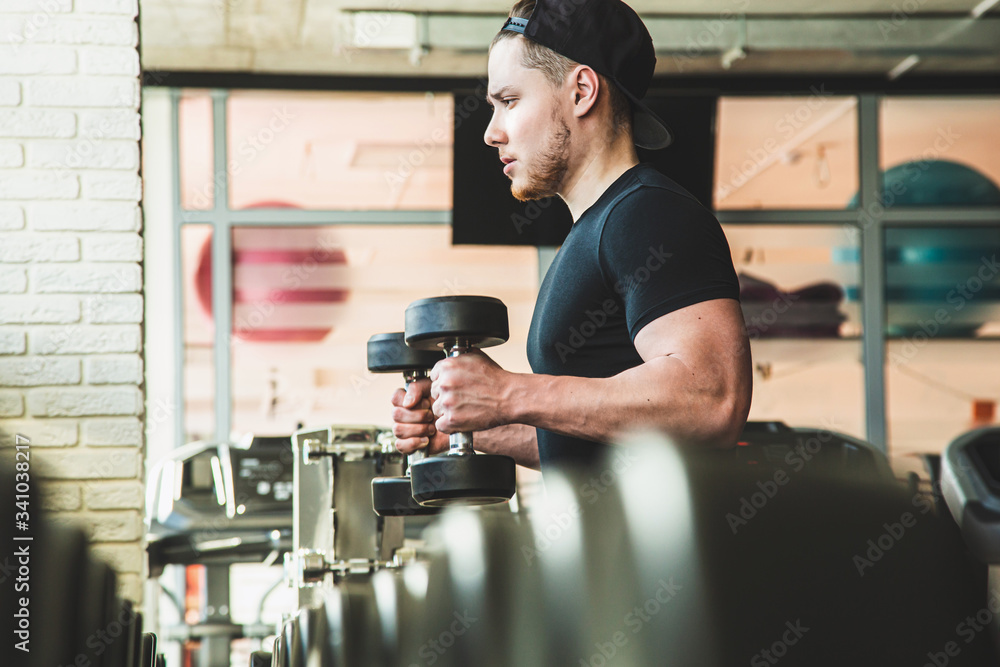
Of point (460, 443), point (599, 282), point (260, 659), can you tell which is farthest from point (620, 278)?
point (260, 659)

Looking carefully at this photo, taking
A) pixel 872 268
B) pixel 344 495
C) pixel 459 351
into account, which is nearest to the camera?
pixel 459 351

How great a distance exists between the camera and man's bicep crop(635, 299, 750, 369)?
1.08m

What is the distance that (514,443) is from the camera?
60.8 inches

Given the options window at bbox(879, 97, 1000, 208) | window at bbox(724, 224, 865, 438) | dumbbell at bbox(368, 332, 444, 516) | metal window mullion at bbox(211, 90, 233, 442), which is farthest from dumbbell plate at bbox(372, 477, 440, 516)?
window at bbox(879, 97, 1000, 208)

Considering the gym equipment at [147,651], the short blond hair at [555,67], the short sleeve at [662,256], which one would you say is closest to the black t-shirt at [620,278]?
the short sleeve at [662,256]

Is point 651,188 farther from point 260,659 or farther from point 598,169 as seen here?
point 260,659

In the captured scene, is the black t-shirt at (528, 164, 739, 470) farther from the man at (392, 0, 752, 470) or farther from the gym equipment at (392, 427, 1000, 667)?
the gym equipment at (392, 427, 1000, 667)

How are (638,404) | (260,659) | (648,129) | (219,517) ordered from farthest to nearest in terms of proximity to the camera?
1. (219,517)
2. (260,659)
3. (648,129)
4. (638,404)

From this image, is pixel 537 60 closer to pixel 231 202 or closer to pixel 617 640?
pixel 617 640

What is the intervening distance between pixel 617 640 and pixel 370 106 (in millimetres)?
4560

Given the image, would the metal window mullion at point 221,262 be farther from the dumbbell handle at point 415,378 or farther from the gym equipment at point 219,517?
the dumbbell handle at point 415,378

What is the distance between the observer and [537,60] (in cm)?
132

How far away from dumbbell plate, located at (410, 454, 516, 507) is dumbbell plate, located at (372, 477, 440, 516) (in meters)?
0.33

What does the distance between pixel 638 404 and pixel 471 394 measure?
0.61ft
